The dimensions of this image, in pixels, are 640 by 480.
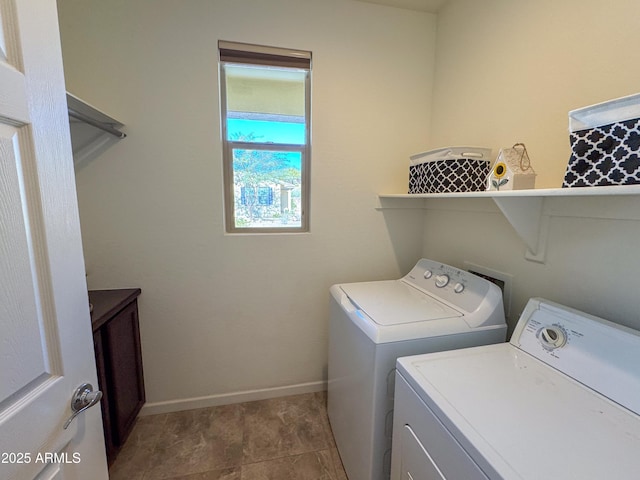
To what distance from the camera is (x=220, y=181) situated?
1729 millimetres

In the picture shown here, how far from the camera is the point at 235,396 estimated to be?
1.94 m

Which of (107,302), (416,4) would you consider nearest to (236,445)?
(107,302)

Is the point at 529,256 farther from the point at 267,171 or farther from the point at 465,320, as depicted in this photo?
the point at 267,171

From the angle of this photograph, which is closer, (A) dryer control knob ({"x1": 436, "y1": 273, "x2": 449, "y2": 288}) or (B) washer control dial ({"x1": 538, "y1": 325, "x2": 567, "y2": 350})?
(B) washer control dial ({"x1": 538, "y1": 325, "x2": 567, "y2": 350})

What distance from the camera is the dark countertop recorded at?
4.24ft

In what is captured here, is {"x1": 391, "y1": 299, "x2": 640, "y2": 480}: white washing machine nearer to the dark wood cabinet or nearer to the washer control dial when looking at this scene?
the washer control dial

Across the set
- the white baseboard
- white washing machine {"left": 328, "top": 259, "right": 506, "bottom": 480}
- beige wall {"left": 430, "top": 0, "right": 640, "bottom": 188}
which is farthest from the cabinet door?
beige wall {"left": 430, "top": 0, "right": 640, "bottom": 188}

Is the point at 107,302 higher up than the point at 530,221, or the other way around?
the point at 530,221

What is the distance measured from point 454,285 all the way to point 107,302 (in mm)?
1855

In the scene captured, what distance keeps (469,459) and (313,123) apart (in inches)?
69.9

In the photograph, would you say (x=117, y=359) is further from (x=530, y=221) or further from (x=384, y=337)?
(x=530, y=221)

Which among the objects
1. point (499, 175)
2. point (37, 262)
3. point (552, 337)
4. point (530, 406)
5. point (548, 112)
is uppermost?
point (548, 112)

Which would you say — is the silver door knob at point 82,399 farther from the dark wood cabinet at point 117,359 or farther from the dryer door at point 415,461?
the dryer door at point 415,461

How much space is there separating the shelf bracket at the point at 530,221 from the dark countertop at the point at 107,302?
6.24 ft
